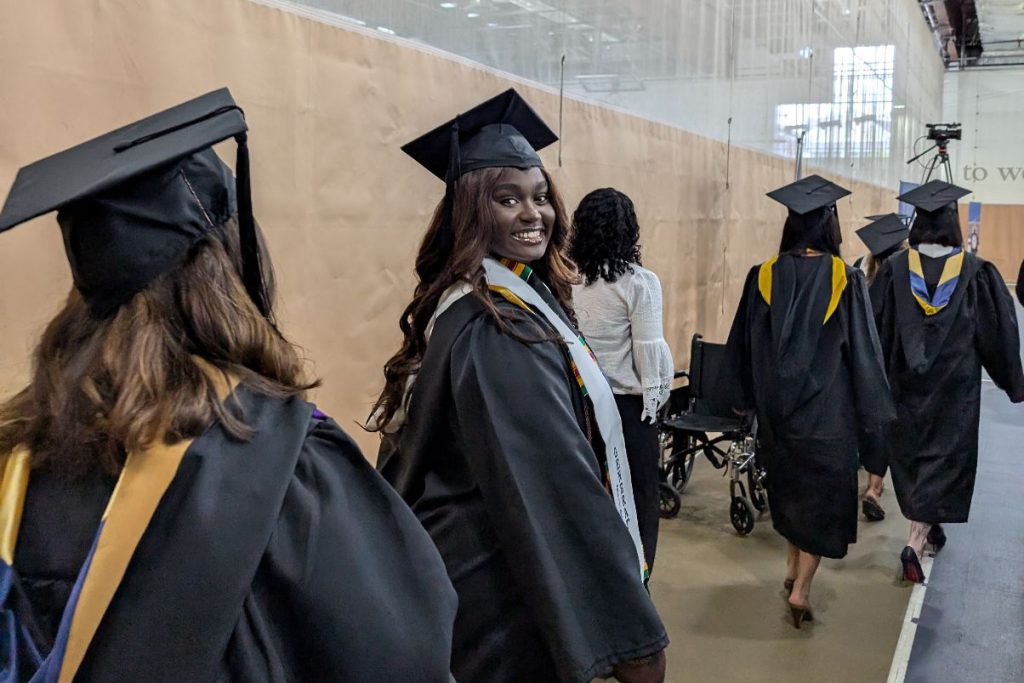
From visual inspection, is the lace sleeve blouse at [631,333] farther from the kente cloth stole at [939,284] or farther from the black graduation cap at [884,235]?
the black graduation cap at [884,235]

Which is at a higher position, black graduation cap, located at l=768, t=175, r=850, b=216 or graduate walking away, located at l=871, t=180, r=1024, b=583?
black graduation cap, located at l=768, t=175, r=850, b=216

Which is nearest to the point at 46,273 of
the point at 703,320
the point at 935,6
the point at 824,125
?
the point at 703,320

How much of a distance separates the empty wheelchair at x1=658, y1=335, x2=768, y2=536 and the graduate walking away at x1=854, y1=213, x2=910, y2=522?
1.65 ft

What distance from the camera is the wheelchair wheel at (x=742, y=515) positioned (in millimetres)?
4324

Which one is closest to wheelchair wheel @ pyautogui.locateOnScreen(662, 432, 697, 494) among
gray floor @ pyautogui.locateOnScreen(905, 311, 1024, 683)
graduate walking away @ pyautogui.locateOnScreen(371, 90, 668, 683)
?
gray floor @ pyautogui.locateOnScreen(905, 311, 1024, 683)

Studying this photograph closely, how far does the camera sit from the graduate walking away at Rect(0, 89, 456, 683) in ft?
2.77

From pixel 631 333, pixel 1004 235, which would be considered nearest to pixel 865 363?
pixel 631 333

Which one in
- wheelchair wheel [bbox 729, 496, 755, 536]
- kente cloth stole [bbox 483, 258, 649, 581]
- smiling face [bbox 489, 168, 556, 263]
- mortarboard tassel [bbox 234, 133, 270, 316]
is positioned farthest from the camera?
wheelchair wheel [bbox 729, 496, 755, 536]

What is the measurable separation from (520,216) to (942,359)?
291 cm

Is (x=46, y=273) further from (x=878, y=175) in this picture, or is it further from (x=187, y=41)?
(x=878, y=175)

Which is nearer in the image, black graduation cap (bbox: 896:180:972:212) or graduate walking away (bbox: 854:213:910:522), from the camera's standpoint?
black graduation cap (bbox: 896:180:972:212)

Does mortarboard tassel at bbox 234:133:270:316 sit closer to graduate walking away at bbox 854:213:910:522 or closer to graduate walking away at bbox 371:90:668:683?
graduate walking away at bbox 371:90:668:683

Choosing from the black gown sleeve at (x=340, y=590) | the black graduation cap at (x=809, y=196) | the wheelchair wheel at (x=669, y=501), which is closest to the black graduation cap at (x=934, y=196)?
the black graduation cap at (x=809, y=196)

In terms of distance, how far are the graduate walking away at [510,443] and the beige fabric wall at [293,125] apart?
66cm
